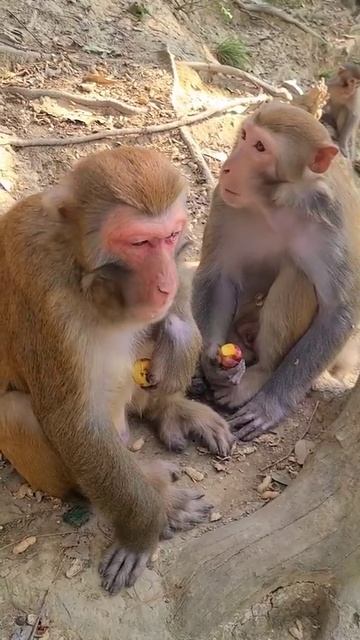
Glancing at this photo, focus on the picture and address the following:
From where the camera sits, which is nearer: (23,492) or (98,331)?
(98,331)

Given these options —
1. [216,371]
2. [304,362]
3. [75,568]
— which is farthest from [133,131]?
[75,568]

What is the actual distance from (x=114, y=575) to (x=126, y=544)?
130 mm

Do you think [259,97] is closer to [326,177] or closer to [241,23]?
[241,23]

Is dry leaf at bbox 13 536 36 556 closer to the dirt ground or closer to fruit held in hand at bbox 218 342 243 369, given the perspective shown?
the dirt ground

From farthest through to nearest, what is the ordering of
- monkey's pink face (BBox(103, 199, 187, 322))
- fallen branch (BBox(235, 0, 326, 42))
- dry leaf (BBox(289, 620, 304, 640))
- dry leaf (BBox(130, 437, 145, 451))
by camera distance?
fallen branch (BBox(235, 0, 326, 42))
dry leaf (BBox(130, 437, 145, 451))
dry leaf (BBox(289, 620, 304, 640))
monkey's pink face (BBox(103, 199, 187, 322))

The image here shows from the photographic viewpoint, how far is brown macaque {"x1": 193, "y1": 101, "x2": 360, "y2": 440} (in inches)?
155

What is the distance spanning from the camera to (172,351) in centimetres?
355

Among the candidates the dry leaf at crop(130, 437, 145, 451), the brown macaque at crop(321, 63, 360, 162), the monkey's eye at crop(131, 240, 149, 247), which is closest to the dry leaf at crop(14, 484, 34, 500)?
the dry leaf at crop(130, 437, 145, 451)

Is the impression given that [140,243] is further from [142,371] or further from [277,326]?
[277,326]

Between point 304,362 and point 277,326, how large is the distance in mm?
224

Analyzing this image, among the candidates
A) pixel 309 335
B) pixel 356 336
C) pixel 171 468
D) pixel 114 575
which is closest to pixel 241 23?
pixel 356 336

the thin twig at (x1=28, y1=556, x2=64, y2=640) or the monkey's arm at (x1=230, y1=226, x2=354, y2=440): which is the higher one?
the monkey's arm at (x1=230, y1=226, x2=354, y2=440)

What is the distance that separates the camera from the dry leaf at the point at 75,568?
3488 mm

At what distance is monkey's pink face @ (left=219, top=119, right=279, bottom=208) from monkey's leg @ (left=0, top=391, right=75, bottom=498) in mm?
1395
